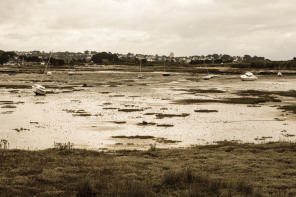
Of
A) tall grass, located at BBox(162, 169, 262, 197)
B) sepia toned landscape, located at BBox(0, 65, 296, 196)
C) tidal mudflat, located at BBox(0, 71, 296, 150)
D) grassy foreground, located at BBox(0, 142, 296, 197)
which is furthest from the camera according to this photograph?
tidal mudflat, located at BBox(0, 71, 296, 150)

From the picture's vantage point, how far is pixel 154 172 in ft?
41.6

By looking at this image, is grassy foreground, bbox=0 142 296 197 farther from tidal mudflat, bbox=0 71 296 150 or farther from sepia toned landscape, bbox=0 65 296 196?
tidal mudflat, bbox=0 71 296 150

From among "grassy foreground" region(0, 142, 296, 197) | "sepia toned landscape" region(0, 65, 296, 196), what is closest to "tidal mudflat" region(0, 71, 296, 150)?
"sepia toned landscape" region(0, 65, 296, 196)

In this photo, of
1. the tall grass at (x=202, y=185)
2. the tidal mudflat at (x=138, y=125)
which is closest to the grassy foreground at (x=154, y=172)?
the tall grass at (x=202, y=185)

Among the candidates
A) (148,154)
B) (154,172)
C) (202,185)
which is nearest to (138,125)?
(148,154)

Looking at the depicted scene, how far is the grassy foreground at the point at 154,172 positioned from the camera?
10.1 metres

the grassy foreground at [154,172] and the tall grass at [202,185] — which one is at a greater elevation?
the tall grass at [202,185]

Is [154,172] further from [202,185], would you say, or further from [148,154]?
[148,154]

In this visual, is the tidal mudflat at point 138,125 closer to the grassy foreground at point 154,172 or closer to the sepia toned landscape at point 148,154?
the sepia toned landscape at point 148,154

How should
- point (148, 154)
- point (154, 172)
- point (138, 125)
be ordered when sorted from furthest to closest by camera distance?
point (138, 125)
point (148, 154)
point (154, 172)

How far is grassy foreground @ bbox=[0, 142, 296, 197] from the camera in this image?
33.2 feet

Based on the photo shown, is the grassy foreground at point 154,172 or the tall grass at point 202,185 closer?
the tall grass at point 202,185

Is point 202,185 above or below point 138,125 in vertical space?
above

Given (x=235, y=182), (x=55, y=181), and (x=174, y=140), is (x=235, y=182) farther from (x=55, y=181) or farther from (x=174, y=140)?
(x=174, y=140)
